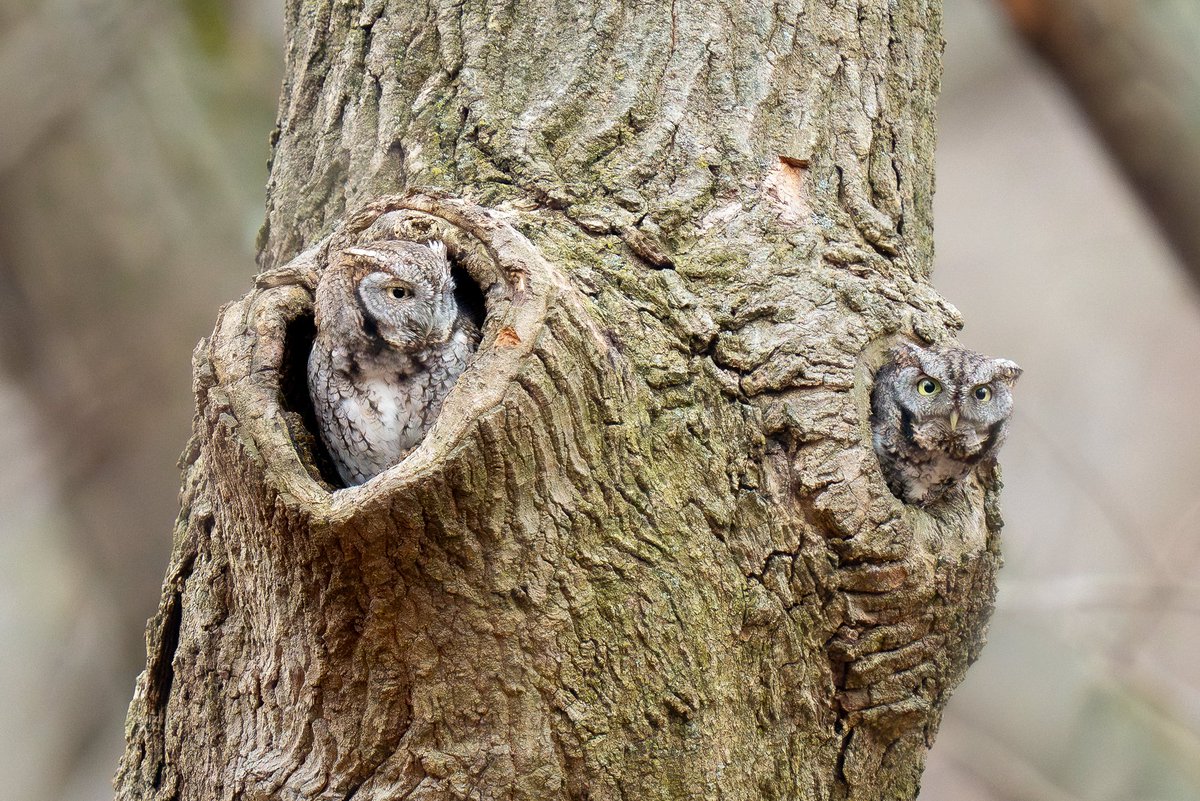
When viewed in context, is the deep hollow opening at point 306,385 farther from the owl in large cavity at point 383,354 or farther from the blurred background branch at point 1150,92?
the blurred background branch at point 1150,92

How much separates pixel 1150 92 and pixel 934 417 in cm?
91

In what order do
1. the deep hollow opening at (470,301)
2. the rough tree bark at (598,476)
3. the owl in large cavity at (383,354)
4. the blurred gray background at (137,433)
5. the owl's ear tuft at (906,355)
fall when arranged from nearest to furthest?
the rough tree bark at (598,476)
the owl in large cavity at (383,354)
the owl's ear tuft at (906,355)
the deep hollow opening at (470,301)
the blurred gray background at (137,433)

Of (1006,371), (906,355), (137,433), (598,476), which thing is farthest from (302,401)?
(137,433)

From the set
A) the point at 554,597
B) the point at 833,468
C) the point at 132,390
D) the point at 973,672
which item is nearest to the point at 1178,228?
the point at 833,468

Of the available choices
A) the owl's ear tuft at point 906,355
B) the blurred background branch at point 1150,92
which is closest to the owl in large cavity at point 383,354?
the owl's ear tuft at point 906,355

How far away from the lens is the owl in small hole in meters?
2.17

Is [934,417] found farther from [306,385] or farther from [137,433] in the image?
[137,433]

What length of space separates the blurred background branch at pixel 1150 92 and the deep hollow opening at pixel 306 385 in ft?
5.29

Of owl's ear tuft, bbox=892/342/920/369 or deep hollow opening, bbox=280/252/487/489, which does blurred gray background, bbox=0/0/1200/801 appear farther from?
deep hollow opening, bbox=280/252/487/489

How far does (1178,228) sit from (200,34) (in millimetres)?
4911

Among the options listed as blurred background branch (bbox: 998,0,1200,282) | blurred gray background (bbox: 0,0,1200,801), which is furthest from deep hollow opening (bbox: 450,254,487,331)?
blurred gray background (bbox: 0,0,1200,801)

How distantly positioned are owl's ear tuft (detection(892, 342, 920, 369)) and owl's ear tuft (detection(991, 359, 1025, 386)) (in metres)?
0.45

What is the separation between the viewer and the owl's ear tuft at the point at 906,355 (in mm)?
2079

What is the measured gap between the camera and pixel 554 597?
5.37ft
